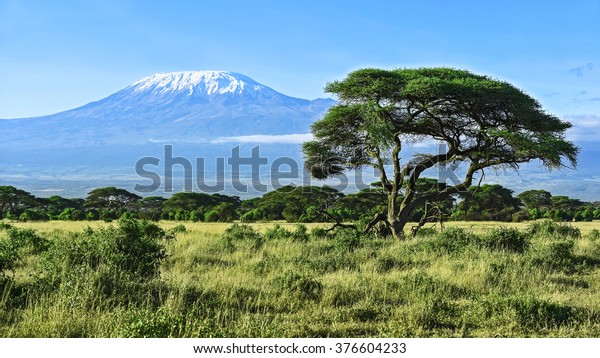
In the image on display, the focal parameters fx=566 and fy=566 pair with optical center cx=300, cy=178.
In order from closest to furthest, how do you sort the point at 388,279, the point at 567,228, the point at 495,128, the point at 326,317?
the point at 326,317 → the point at 388,279 → the point at 495,128 → the point at 567,228

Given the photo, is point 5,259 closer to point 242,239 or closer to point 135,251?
point 135,251

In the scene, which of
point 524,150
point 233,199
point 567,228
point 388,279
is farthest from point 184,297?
point 233,199

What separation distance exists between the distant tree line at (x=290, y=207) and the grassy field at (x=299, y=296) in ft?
82.8

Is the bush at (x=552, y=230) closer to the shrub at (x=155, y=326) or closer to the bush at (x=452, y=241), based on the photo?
the bush at (x=452, y=241)

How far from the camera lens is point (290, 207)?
1777 inches

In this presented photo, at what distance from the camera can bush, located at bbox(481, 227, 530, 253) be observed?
14.6 m

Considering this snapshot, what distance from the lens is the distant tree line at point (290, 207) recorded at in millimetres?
43125

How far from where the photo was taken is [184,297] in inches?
312

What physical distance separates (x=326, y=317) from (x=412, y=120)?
1393 cm

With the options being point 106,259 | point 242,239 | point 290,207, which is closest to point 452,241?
point 242,239

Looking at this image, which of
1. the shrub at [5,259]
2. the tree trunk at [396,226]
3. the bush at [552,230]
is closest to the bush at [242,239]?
the tree trunk at [396,226]

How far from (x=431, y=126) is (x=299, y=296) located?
45.1ft
